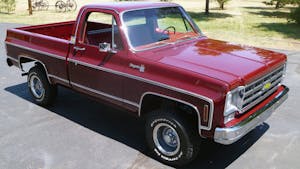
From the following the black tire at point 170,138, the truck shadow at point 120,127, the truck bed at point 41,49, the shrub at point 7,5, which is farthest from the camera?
the shrub at point 7,5

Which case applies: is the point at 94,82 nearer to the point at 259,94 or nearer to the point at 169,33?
the point at 169,33

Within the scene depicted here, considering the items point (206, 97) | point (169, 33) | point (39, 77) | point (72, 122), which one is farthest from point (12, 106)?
point (206, 97)

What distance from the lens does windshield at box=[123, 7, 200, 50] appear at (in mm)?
4812

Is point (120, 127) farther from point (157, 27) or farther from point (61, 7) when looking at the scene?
point (61, 7)

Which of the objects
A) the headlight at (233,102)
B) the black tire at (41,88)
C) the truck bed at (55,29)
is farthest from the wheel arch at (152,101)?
the truck bed at (55,29)

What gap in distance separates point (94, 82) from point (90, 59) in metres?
0.36

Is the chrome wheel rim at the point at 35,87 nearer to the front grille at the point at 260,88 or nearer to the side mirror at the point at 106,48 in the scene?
the side mirror at the point at 106,48

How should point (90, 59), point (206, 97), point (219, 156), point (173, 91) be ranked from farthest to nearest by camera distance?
point (90, 59) < point (219, 156) < point (173, 91) < point (206, 97)

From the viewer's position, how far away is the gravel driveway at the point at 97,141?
14.8 feet

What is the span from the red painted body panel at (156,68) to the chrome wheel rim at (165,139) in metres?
0.43

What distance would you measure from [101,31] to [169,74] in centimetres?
235

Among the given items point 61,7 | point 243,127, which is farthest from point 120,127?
point 61,7

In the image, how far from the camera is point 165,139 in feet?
14.9

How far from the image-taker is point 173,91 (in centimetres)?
408
